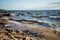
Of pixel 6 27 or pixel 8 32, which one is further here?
pixel 6 27

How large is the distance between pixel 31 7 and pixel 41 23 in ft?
3.13

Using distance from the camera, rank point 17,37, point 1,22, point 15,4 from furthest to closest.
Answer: point 1,22 → point 15,4 → point 17,37

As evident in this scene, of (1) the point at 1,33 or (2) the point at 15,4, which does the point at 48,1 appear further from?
(1) the point at 1,33

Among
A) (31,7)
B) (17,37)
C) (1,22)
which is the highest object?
(31,7)

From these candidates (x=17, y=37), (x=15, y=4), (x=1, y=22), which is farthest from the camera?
(x=1, y=22)

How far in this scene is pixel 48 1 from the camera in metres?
2.35

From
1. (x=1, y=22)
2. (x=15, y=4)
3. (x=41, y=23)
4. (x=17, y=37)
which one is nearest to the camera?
(x=17, y=37)

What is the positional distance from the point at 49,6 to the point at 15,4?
656 mm

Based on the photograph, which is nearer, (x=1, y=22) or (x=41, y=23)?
(x=1, y=22)

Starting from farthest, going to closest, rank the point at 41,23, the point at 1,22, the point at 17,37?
the point at 41,23 < the point at 1,22 < the point at 17,37

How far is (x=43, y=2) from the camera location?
2.38m

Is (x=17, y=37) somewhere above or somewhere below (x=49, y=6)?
below

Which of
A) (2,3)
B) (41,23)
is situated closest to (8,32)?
(2,3)

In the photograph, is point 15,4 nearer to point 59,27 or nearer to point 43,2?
point 43,2
